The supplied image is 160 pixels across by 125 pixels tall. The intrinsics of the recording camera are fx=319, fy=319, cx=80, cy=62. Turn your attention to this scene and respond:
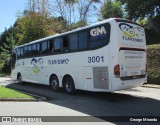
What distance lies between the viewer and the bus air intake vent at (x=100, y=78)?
1329 cm

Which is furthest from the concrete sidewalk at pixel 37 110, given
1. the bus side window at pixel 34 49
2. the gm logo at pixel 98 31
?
the bus side window at pixel 34 49

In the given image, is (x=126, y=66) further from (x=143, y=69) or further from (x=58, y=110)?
(x=58, y=110)

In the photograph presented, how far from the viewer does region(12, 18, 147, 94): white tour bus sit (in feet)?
42.8

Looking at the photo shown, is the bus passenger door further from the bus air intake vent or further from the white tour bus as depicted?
the bus air intake vent

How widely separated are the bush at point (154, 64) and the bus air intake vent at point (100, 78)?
27.3ft

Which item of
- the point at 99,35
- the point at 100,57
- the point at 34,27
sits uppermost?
the point at 34,27

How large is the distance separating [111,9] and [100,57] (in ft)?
114

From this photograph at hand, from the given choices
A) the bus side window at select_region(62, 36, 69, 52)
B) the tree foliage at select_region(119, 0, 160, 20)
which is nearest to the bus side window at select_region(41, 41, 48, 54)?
the bus side window at select_region(62, 36, 69, 52)

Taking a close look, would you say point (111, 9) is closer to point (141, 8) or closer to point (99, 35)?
point (141, 8)

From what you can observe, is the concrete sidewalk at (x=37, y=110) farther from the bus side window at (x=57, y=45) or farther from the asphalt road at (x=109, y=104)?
the bus side window at (x=57, y=45)

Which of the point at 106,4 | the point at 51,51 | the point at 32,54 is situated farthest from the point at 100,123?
the point at 106,4

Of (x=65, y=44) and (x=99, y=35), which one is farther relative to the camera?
(x=65, y=44)

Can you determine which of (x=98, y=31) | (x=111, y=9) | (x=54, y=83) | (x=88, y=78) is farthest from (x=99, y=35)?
(x=111, y=9)

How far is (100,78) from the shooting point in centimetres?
1364
